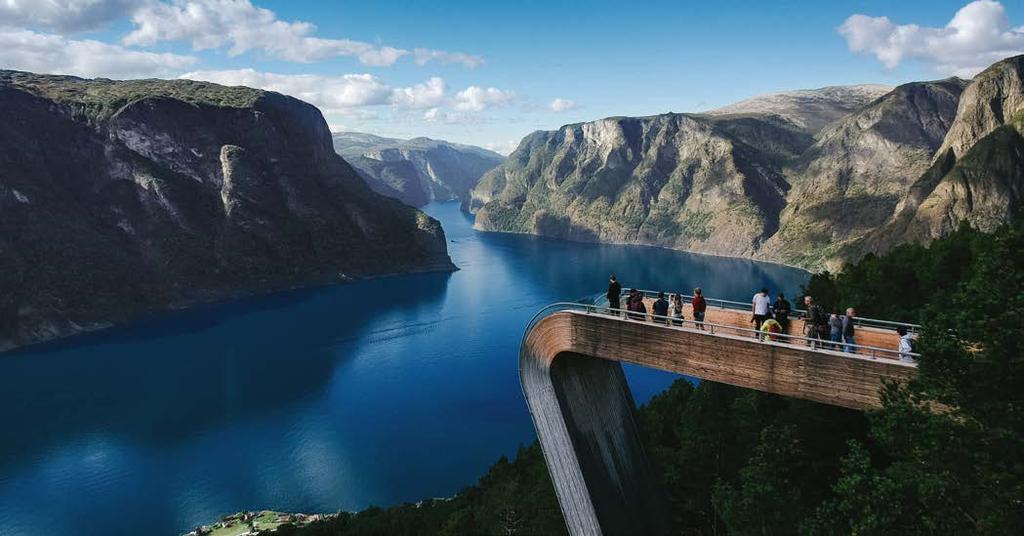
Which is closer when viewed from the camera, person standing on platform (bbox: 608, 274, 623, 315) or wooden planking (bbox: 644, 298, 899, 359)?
wooden planking (bbox: 644, 298, 899, 359)

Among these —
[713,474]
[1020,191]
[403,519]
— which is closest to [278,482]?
[403,519]

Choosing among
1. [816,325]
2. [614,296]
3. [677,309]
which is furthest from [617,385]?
[816,325]

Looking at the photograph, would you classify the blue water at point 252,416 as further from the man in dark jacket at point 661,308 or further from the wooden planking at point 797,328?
the man in dark jacket at point 661,308

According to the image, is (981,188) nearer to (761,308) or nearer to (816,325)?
(761,308)

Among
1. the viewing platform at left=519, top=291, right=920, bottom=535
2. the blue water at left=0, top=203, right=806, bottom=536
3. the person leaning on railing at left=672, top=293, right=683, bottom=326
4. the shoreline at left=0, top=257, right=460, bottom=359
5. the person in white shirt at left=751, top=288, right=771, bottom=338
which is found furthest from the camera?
the shoreline at left=0, top=257, right=460, bottom=359

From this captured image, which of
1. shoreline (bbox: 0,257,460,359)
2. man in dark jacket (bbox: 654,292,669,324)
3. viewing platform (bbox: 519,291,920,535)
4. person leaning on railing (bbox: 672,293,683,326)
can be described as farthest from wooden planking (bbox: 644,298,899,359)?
shoreline (bbox: 0,257,460,359)

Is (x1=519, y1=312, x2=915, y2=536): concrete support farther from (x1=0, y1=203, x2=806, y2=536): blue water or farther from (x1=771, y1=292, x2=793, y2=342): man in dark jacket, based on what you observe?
(x1=0, y1=203, x2=806, y2=536): blue water

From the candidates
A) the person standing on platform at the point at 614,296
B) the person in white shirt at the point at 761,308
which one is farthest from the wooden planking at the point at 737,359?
the person in white shirt at the point at 761,308
